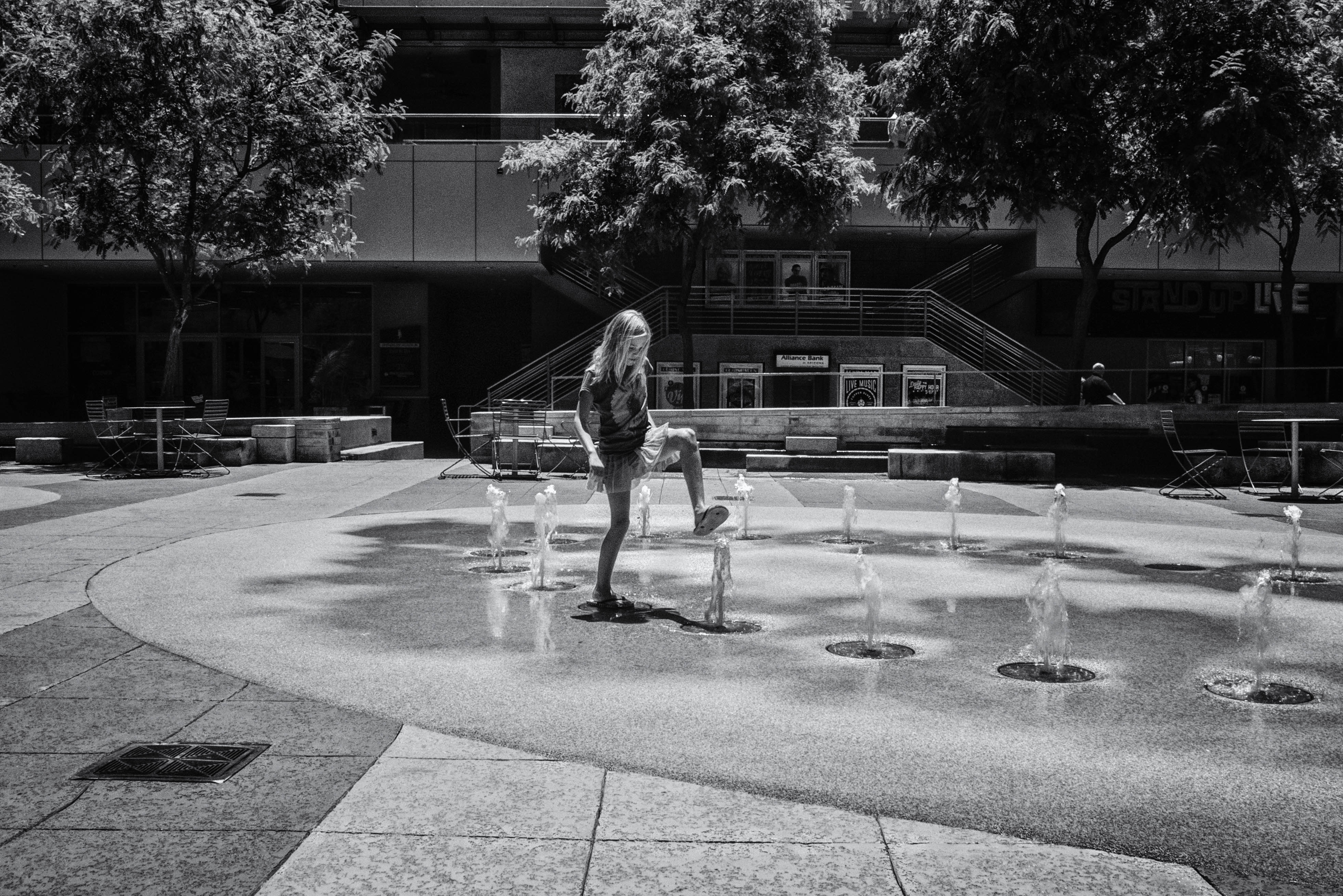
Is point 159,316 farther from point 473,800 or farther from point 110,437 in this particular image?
point 473,800

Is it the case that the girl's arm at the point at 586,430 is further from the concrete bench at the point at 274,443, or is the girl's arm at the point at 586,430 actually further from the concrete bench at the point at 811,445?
the concrete bench at the point at 274,443

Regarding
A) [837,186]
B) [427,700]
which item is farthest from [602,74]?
[427,700]

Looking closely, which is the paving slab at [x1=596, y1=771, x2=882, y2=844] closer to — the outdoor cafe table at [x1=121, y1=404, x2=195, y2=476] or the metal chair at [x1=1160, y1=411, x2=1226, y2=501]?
the metal chair at [x1=1160, y1=411, x2=1226, y2=501]

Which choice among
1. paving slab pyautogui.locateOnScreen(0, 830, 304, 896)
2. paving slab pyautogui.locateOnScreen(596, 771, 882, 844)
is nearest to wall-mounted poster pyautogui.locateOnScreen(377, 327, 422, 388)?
paving slab pyautogui.locateOnScreen(596, 771, 882, 844)

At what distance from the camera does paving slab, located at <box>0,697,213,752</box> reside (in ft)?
14.0

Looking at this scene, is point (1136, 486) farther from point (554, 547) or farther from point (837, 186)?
point (554, 547)

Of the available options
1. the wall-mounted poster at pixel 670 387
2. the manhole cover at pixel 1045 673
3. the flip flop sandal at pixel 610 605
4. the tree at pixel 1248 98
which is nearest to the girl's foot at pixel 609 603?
the flip flop sandal at pixel 610 605

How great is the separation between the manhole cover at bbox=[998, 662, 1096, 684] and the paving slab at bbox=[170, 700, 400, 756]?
302cm

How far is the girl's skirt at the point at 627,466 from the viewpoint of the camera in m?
6.82

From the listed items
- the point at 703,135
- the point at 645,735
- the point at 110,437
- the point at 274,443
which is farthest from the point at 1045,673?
the point at 703,135

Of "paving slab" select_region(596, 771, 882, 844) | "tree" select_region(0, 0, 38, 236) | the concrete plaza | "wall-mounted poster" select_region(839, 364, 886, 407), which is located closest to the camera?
the concrete plaza

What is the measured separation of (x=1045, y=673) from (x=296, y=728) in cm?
357

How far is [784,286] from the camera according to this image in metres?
30.9

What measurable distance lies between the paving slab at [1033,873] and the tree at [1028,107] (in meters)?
17.2
